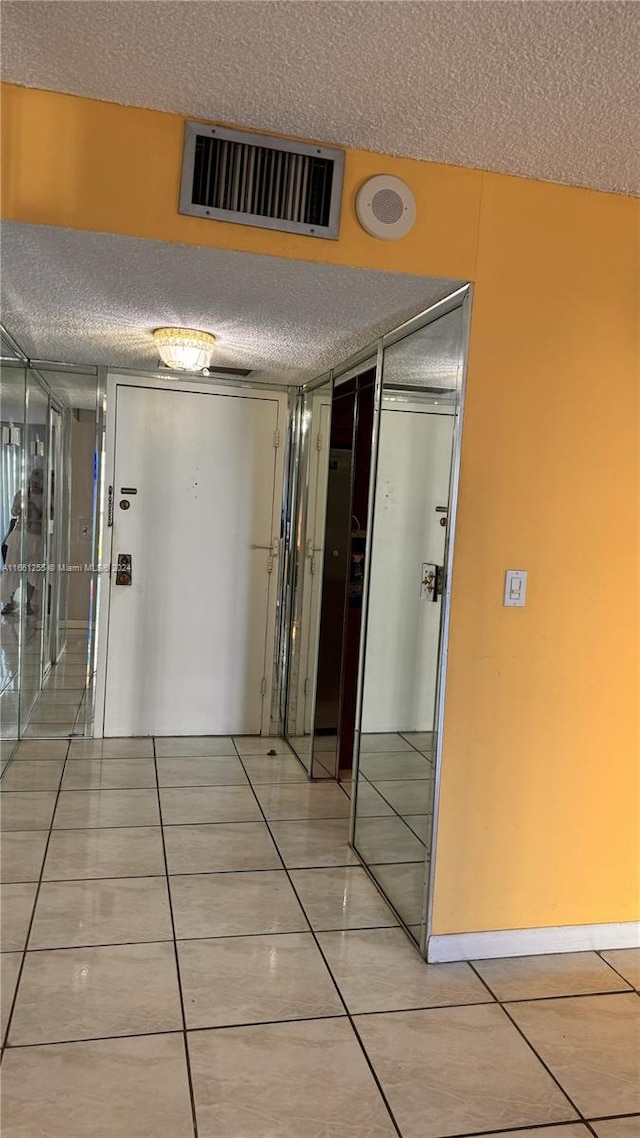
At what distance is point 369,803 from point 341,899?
41 cm

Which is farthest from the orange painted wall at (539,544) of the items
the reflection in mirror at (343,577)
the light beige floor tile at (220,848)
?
the reflection in mirror at (343,577)

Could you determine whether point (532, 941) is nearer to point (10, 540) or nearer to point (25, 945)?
point (25, 945)

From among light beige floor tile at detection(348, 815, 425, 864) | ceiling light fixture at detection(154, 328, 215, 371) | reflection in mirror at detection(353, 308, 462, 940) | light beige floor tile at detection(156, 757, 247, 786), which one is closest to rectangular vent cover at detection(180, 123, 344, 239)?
reflection in mirror at detection(353, 308, 462, 940)

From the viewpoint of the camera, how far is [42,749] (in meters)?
3.91

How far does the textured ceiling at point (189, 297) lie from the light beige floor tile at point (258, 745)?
81.8 inches

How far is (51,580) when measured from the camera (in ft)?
13.8

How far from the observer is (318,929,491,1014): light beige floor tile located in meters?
2.12

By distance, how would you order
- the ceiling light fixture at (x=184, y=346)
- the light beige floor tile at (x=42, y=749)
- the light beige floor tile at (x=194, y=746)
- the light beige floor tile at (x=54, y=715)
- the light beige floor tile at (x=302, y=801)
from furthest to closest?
the light beige floor tile at (x=54, y=715) < the light beige floor tile at (x=194, y=746) < the light beige floor tile at (x=42, y=749) < the light beige floor tile at (x=302, y=801) < the ceiling light fixture at (x=184, y=346)

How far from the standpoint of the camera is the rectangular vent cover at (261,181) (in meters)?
1.98

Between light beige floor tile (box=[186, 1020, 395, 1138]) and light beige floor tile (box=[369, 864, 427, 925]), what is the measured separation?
20.4 inches

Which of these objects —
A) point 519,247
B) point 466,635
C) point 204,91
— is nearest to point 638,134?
point 519,247

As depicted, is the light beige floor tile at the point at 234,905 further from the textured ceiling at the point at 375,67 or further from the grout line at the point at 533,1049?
the textured ceiling at the point at 375,67

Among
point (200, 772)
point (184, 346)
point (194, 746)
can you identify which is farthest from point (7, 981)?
point (184, 346)

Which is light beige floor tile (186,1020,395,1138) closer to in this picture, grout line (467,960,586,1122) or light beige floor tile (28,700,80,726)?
grout line (467,960,586,1122)
